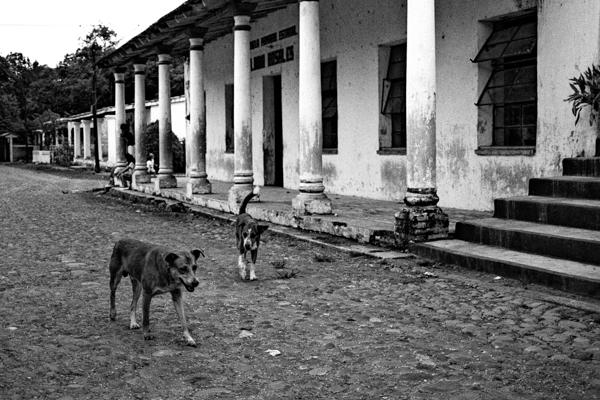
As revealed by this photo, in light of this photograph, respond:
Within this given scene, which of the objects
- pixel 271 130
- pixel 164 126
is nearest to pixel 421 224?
pixel 271 130

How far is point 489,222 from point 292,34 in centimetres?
883

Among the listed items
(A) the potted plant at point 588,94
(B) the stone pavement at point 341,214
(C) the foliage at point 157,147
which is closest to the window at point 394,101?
(B) the stone pavement at point 341,214

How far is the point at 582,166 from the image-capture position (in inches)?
334

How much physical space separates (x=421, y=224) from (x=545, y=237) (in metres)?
1.55

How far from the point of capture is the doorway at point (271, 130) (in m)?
17.3

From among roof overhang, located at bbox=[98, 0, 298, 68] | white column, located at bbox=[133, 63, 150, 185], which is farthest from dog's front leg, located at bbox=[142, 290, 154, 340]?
white column, located at bbox=[133, 63, 150, 185]

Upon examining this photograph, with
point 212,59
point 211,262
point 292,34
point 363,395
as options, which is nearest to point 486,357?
point 363,395

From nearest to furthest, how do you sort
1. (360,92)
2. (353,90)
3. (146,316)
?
1. (146,316)
2. (360,92)
3. (353,90)

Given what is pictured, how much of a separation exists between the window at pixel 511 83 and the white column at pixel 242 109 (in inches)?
171

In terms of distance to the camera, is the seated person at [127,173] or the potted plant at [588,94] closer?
the potted plant at [588,94]

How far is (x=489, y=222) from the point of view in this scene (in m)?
8.05

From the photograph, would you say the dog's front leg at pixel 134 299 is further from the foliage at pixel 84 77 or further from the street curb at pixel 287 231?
the foliage at pixel 84 77

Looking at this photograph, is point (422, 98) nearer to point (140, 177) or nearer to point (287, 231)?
point (287, 231)

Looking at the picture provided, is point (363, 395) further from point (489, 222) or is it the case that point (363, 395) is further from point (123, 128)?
point (123, 128)
